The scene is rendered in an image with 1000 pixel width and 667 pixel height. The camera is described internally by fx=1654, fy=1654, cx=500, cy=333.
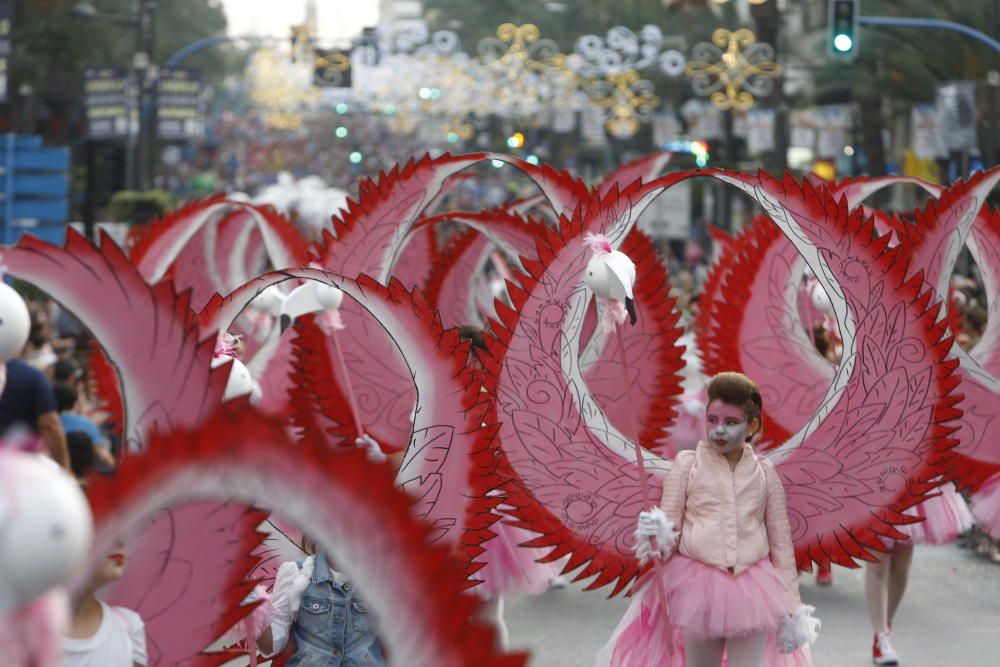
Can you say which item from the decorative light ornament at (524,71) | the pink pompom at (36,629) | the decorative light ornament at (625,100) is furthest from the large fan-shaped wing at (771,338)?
the decorative light ornament at (625,100)

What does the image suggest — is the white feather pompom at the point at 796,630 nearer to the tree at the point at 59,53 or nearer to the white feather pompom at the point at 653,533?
the white feather pompom at the point at 653,533

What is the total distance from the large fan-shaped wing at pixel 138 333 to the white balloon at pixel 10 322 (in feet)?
0.28

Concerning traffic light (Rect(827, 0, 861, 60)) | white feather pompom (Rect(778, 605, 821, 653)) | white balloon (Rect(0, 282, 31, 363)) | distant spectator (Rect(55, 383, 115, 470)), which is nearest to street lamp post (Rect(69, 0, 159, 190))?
traffic light (Rect(827, 0, 861, 60))

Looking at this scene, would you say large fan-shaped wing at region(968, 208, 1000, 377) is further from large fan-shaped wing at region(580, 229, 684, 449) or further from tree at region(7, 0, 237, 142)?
tree at region(7, 0, 237, 142)

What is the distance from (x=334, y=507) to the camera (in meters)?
2.92

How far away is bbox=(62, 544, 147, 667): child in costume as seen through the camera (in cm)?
343

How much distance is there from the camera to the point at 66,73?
5000 centimetres

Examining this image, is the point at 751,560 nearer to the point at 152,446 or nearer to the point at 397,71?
the point at 152,446

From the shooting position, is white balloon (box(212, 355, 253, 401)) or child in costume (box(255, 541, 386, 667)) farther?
white balloon (box(212, 355, 253, 401))

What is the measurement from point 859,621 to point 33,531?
7.95 meters

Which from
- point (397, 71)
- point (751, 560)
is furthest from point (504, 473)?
point (397, 71)

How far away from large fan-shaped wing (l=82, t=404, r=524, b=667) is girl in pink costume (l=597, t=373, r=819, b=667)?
3.03 metres

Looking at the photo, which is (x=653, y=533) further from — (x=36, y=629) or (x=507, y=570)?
(x=36, y=629)

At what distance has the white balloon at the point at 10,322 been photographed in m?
4.08
